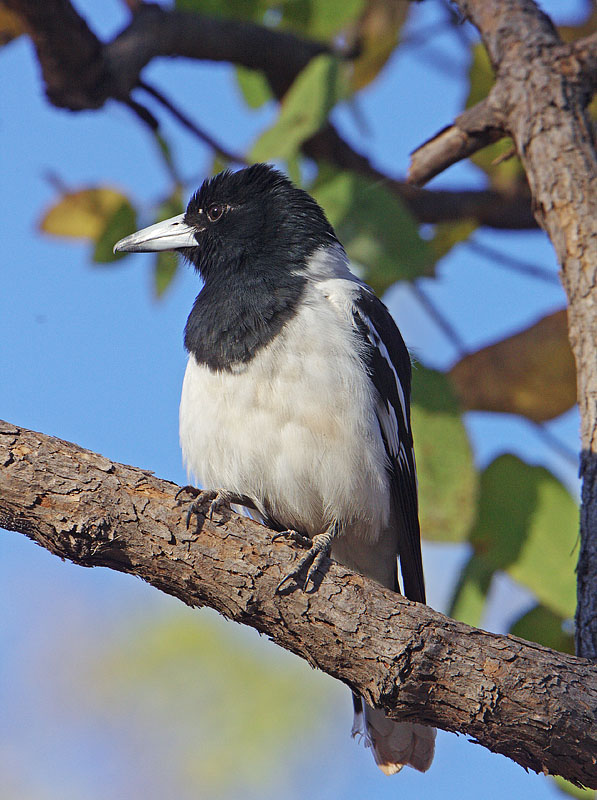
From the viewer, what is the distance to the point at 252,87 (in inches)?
178

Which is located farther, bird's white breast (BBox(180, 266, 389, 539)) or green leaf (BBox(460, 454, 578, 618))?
green leaf (BBox(460, 454, 578, 618))

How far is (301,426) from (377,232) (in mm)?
967

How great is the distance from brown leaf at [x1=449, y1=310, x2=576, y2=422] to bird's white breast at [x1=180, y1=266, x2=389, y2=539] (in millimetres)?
708

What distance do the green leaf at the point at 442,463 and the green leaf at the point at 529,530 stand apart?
0.08 metres

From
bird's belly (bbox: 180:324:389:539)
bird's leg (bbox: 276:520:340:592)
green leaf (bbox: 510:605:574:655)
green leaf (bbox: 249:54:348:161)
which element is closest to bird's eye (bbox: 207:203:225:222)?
green leaf (bbox: 249:54:348:161)

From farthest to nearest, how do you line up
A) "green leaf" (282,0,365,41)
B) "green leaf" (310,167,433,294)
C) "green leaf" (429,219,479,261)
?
"green leaf" (429,219,479,261) → "green leaf" (282,0,365,41) → "green leaf" (310,167,433,294)

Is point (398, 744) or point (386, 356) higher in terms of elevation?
point (386, 356)

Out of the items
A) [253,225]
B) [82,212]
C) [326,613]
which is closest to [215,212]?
[253,225]

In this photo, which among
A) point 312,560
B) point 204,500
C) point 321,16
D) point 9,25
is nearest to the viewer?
point 312,560

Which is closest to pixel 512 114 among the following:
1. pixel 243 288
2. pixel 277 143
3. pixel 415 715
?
pixel 277 143

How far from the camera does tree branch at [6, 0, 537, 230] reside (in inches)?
149

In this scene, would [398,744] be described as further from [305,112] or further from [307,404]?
[305,112]

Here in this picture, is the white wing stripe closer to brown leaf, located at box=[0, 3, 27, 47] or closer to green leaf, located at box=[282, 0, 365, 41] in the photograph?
green leaf, located at box=[282, 0, 365, 41]

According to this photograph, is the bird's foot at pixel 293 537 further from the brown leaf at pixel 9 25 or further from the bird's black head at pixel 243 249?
the brown leaf at pixel 9 25
